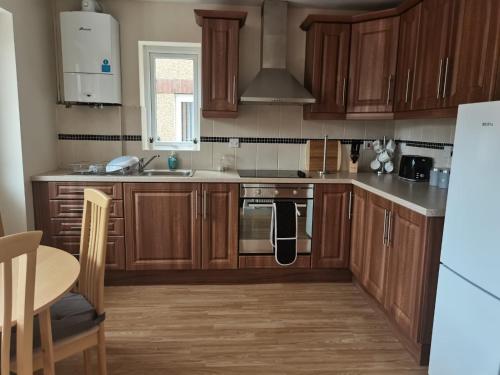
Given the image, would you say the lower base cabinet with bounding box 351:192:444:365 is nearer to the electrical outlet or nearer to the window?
the electrical outlet

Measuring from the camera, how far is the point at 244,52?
3.39 m

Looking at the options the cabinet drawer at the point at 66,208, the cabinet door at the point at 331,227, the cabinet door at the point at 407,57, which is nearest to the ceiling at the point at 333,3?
the cabinet door at the point at 407,57

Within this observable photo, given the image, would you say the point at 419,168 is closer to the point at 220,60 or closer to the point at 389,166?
the point at 389,166

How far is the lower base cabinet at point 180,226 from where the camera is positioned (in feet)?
9.67

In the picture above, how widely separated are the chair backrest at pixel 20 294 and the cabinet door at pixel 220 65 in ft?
7.43

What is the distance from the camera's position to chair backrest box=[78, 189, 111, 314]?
165 cm

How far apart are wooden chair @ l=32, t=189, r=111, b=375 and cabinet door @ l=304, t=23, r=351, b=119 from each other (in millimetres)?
2137

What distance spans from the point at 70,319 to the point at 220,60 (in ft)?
7.50

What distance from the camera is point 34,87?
288 cm

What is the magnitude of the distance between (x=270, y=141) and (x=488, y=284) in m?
2.32

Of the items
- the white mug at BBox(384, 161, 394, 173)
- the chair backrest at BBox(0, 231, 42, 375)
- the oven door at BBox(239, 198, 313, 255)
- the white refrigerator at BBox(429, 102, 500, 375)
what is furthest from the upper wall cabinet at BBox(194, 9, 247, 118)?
the chair backrest at BBox(0, 231, 42, 375)

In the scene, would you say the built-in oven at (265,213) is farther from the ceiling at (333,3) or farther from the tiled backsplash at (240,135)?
the ceiling at (333,3)

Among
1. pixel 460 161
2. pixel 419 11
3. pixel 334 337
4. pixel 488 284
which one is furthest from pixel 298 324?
pixel 419 11

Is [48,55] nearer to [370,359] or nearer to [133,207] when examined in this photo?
[133,207]
